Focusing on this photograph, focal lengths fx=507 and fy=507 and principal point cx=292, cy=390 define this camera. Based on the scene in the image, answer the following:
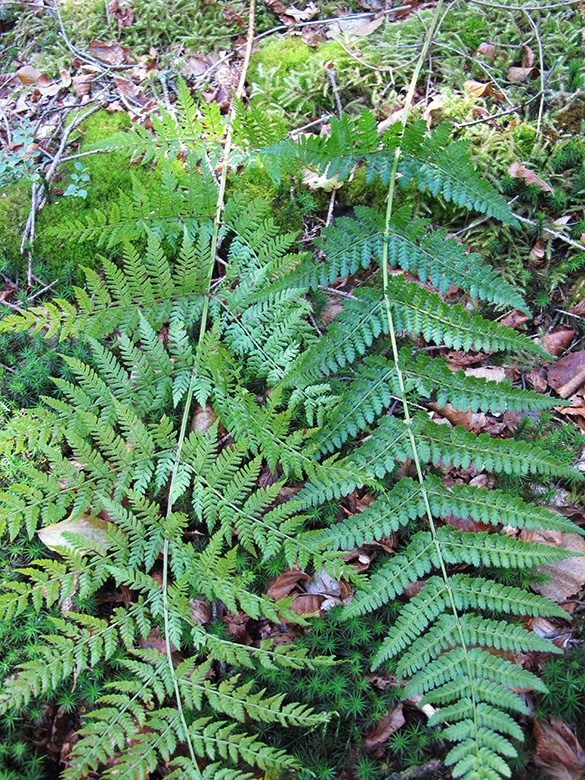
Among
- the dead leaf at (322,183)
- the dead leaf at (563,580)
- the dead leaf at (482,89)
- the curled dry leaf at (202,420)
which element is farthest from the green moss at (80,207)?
the dead leaf at (563,580)

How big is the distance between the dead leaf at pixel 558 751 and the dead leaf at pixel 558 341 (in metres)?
2.23

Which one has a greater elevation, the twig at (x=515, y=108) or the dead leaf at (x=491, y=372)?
the twig at (x=515, y=108)

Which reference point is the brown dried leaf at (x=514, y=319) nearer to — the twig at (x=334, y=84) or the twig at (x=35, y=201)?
the twig at (x=334, y=84)

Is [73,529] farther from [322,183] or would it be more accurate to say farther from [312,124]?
[312,124]

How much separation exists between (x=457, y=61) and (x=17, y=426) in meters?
4.11

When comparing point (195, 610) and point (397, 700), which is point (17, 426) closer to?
point (195, 610)

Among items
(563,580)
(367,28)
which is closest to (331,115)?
(367,28)

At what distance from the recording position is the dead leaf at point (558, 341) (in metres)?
3.50

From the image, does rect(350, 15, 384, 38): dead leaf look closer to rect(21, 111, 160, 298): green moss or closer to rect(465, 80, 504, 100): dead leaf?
rect(465, 80, 504, 100): dead leaf

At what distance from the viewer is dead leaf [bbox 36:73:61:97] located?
444cm

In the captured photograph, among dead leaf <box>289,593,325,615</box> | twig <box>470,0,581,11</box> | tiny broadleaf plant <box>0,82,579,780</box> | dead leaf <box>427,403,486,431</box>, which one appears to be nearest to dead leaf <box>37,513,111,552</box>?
tiny broadleaf plant <box>0,82,579,780</box>

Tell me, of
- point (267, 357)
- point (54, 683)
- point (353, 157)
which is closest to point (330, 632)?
point (54, 683)

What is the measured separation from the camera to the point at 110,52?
450 centimetres

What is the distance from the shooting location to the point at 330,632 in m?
2.89
